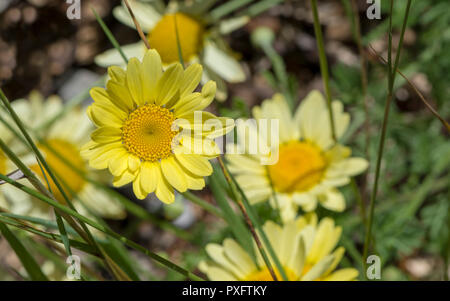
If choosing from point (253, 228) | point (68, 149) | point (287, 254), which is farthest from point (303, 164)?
point (68, 149)

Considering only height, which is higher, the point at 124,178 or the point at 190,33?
the point at 190,33

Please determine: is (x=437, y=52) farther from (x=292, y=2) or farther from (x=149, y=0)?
(x=149, y=0)

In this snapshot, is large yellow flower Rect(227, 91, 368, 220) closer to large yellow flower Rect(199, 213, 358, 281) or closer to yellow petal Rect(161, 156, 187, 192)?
large yellow flower Rect(199, 213, 358, 281)

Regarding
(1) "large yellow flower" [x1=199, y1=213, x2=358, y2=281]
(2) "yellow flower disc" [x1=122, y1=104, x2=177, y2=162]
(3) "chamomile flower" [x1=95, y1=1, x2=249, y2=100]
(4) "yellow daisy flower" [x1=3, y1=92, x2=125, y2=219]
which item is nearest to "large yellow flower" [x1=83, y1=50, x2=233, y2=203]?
(2) "yellow flower disc" [x1=122, y1=104, x2=177, y2=162]

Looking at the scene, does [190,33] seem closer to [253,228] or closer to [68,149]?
[68,149]

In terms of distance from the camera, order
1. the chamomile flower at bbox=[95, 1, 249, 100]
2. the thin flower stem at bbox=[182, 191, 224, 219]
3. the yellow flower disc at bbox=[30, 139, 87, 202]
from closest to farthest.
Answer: the thin flower stem at bbox=[182, 191, 224, 219] → the chamomile flower at bbox=[95, 1, 249, 100] → the yellow flower disc at bbox=[30, 139, 87, 202]

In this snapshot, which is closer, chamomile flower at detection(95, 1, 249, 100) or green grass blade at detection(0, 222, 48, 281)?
green grass blade at detection(0, 222, 48, 281)

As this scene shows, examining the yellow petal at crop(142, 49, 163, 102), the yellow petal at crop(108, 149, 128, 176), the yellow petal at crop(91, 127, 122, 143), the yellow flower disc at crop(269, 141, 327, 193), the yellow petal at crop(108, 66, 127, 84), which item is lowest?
the yellow petal at crop(108, 149, 128, 176)
